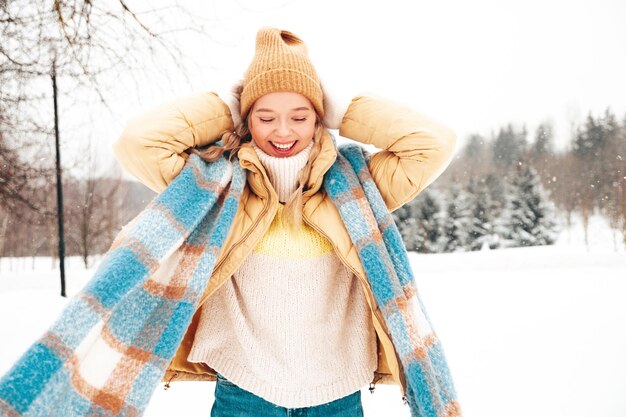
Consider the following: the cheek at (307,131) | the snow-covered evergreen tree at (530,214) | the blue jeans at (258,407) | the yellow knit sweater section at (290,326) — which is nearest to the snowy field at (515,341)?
the blue jeans at (258,407)

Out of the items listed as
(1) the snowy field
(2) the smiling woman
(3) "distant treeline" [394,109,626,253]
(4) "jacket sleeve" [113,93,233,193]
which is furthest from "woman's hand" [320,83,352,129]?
(3) "distant treeline" [394,109,626,253]

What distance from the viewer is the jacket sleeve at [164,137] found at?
138 cm

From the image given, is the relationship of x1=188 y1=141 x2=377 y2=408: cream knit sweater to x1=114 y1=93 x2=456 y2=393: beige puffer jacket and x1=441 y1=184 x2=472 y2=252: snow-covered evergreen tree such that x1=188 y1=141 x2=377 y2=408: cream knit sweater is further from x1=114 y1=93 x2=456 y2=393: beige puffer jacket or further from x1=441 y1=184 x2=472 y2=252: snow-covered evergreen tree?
x1=441 y1=184 x2=472 y2=252: snow-covered evergreen tree

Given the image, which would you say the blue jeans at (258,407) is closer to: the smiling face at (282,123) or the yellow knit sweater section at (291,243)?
the yellow knit sweater section at (291,243)

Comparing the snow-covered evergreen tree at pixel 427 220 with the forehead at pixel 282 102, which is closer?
the forehead at pixel 282 102

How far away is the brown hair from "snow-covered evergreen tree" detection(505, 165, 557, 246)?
22.9 m

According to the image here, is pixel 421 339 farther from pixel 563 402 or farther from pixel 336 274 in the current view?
pixel 563 402

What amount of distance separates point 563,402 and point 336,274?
316cm

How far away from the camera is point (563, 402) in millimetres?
3705

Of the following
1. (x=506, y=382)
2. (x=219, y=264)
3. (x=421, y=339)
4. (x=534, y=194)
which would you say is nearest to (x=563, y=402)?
(x=506, y=382)

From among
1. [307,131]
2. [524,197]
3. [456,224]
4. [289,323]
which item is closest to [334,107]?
[307,131]

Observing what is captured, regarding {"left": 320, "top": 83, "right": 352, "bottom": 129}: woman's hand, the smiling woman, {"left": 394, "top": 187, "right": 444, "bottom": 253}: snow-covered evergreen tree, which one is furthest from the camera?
{"left": 394, "top": 187, "right": 444, "bottom": 253}: snow-covered evergreen tree

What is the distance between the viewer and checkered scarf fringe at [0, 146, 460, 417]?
110 cm

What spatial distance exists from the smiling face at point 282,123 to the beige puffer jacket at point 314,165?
0.22ft
